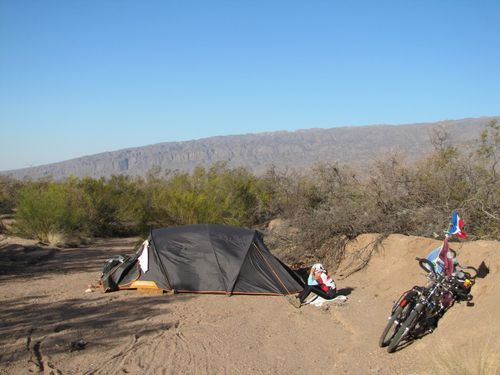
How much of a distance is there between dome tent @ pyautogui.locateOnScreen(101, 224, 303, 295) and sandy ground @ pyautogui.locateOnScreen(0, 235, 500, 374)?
1.02 feet

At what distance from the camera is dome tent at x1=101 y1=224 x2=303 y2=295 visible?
10.2m

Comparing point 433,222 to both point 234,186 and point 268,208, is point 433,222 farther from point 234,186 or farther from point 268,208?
point 234,186

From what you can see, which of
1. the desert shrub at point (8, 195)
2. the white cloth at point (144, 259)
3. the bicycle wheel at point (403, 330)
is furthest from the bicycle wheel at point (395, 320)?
the desert shrub at point (8, 195)

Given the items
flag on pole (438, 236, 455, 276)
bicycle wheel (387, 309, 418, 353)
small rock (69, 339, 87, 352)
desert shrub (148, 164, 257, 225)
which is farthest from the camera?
desert shrub (148, 164, 257, 225)

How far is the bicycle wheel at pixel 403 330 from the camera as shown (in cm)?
633

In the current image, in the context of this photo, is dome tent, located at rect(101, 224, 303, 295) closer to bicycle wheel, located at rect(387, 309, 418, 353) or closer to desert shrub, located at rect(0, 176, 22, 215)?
bicycle wheel, located at rect(387, 309, 418, 353)

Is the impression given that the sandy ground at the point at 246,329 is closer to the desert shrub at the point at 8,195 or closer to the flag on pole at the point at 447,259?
the flag on pole at the point at 447,259

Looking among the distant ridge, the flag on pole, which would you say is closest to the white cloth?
the flag on pole

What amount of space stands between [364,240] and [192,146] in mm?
111941

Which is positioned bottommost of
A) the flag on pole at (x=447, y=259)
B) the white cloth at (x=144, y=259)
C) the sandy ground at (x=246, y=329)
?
the sandy ground at (x=246, y=329)

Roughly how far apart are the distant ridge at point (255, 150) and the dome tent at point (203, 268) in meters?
65.3

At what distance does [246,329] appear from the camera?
26.1 feet

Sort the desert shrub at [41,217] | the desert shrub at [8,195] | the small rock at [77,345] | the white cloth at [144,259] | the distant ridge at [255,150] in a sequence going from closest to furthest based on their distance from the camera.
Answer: the small rock at [77,345], the white cloth at [144,259], the desert shrub at [41,217], the desert shrub at [8,195], the distant ridge at [255,150]

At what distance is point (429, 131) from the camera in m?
14.7
